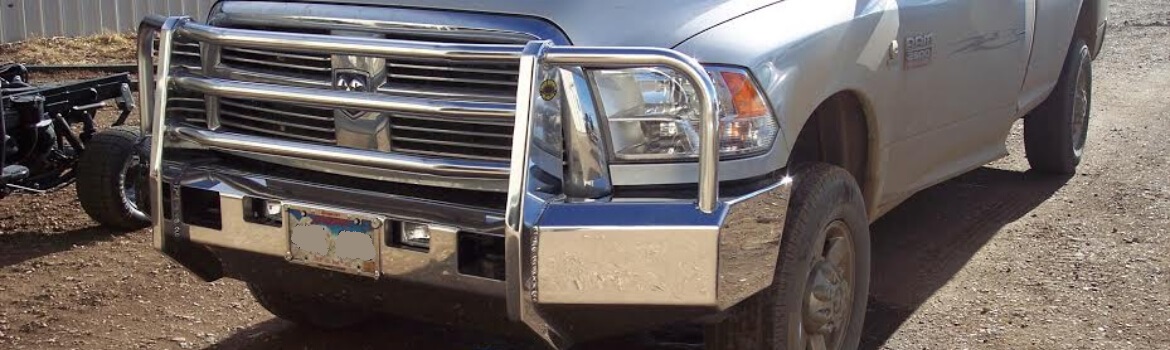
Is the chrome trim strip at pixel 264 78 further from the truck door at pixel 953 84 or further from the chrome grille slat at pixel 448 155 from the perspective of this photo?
the truck door at pixel 953 84

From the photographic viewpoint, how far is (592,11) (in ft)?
12.4

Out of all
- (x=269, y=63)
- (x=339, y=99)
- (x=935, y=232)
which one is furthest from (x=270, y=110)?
(x=935, y=232)

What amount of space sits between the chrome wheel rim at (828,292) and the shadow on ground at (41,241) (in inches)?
136

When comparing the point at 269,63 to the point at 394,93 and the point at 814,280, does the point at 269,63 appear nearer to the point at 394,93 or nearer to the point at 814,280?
the point at 394,93

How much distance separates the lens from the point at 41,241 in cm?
635

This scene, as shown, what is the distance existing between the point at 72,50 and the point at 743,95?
9.84 meters

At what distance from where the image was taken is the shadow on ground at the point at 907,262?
197 inches

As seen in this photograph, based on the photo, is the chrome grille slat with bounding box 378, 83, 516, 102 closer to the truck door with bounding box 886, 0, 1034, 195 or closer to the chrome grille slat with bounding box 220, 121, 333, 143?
the chrome grille slat with bounding box 220, 121, 333, 143

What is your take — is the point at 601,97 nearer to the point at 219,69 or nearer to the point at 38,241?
the point at 219,69

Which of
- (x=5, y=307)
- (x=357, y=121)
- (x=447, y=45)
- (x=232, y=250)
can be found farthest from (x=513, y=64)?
(x=5, y=307)

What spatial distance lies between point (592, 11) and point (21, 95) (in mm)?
3500

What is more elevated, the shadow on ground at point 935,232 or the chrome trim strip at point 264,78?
the chrome trim strip at point 264,78

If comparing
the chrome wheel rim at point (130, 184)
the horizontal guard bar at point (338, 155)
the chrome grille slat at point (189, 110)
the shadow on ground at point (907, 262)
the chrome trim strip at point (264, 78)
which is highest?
the chrome trim strip at point (264, 78)

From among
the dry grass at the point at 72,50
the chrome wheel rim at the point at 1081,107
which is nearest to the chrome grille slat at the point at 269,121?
the chrome wheel rim at the point at 1081,107
